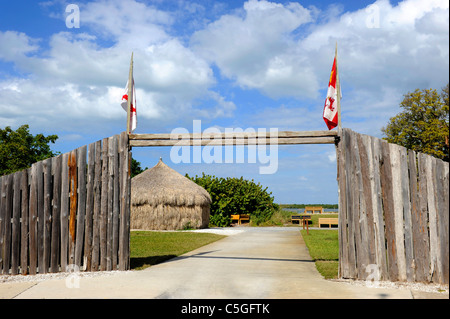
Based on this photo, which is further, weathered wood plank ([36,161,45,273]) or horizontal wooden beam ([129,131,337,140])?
horizontal wooden beam ([129,131,337,140])

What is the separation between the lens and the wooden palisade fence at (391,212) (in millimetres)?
6863

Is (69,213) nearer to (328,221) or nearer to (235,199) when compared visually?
(328,221)

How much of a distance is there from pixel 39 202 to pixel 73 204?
68 centimetres

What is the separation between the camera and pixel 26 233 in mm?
7949

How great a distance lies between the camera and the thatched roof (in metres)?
23.5

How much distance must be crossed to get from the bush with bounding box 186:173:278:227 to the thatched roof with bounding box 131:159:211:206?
501 centimetres

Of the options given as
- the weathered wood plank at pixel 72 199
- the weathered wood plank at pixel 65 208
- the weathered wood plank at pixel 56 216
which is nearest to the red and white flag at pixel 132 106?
the weathered wood plank at pixel 72 199

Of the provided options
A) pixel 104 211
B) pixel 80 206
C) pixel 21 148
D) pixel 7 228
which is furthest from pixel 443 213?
pixel 21 148

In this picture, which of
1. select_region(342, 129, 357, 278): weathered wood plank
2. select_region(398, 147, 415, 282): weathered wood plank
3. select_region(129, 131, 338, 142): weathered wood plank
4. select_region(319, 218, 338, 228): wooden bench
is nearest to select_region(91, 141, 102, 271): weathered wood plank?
select_region(129, 131, 338, 142): weathered wood plank

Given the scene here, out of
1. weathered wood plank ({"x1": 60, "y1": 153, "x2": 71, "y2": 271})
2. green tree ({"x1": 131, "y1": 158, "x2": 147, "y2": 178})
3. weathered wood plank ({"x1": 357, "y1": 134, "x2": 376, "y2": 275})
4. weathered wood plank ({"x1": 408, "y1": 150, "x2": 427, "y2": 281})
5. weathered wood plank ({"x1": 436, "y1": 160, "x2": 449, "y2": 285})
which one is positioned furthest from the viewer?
green tree ({"x1": 131, "y1": 158, "x2": 147, "y2": 178})

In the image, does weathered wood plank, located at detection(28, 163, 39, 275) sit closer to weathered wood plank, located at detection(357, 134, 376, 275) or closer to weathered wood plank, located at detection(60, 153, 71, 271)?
weathered wood plank, located at detection(60, 153, 71, 271)
